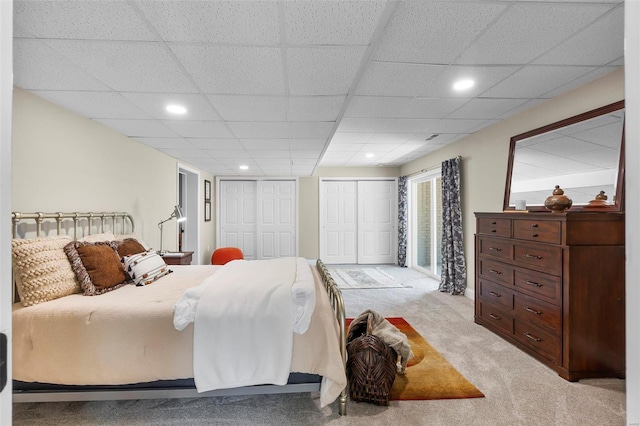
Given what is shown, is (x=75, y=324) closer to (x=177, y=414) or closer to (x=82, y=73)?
(x=177, y=414)

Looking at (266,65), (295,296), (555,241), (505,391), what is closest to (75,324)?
(295,296)

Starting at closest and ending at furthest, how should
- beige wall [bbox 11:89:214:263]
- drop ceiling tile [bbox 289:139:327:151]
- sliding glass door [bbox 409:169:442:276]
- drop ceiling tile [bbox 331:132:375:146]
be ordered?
beige wall [bbox 11:89:214:263], drop ceiling tile [bbox 289:139:327:151], drop ceiling tile [bbox 331:132:375:146], sliding glass door [bbox 409:169:442:276]

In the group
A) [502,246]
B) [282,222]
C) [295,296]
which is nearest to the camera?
[295,296]

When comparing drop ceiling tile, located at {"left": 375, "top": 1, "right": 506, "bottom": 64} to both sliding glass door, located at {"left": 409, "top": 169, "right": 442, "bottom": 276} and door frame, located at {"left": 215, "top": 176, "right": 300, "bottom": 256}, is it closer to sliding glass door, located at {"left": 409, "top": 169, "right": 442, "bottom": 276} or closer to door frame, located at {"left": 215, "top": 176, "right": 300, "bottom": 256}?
sliding glass door, located at {"left": 409, "top": 169, "right": 442, "bottom": 276}

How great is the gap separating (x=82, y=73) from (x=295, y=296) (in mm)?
2105

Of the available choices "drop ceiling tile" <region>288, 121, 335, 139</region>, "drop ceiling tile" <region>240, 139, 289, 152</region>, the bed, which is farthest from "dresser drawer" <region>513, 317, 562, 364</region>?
"drop ceiling tile" <region>240, 139, 289, 152</region>

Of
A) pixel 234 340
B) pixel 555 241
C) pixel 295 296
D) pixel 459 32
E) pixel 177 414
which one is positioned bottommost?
pixel 177 414

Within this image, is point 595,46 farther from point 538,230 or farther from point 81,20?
point 81,20

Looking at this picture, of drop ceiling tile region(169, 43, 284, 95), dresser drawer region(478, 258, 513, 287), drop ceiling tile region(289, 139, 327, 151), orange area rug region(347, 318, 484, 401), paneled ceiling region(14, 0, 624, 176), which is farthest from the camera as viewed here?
drop ceiling tile region(289, 139, 327, 151)

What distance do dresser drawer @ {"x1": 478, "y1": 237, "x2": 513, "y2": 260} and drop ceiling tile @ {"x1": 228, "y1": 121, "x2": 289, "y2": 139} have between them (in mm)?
2566

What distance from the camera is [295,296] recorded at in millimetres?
2109

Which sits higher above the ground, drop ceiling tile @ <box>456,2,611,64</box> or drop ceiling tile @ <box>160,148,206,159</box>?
drop ceiling tile @ <box>456,2,611,64</box>

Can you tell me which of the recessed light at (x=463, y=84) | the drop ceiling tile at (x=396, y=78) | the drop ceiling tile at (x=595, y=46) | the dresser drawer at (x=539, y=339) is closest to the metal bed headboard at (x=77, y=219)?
the drop ceiling tile at (x=396, y=78)

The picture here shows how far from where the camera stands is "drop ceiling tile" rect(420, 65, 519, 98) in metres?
2.50
